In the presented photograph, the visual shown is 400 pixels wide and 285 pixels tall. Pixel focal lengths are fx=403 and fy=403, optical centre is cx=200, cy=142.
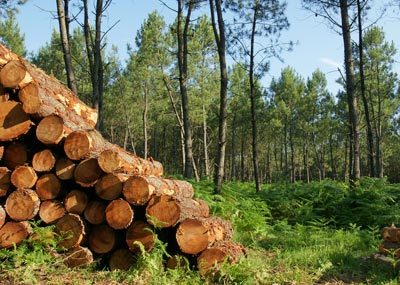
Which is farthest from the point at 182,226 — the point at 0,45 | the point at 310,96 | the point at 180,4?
the point at 310,96

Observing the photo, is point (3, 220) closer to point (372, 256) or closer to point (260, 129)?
point (372, 256)

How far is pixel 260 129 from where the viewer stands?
36906 mm

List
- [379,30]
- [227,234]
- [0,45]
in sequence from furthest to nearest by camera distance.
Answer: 1. [379,30]
2. [0,45]
3. [227,234]

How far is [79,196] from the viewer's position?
521 cm

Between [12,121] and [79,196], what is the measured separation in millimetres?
1331

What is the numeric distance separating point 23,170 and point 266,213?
620cm

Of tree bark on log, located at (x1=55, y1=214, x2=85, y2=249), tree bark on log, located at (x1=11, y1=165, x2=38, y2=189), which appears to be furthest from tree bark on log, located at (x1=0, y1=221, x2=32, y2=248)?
tree bark on log, located at (x1=11, y1=165, x2=38, y2=189)

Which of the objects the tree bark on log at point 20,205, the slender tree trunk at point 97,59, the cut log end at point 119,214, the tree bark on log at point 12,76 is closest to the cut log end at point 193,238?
the cut log end at point 119,214

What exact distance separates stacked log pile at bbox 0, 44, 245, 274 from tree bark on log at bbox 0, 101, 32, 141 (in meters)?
0.01

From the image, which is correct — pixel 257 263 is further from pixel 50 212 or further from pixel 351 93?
pixel 351 93

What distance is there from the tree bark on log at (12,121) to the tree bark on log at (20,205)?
786 mm

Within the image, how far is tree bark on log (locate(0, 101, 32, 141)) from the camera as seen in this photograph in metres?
5.29

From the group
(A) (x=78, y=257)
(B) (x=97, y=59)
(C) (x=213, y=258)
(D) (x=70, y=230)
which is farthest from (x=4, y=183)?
(B) (x=97, y=59)

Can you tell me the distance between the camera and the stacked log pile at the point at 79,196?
4941 mm
